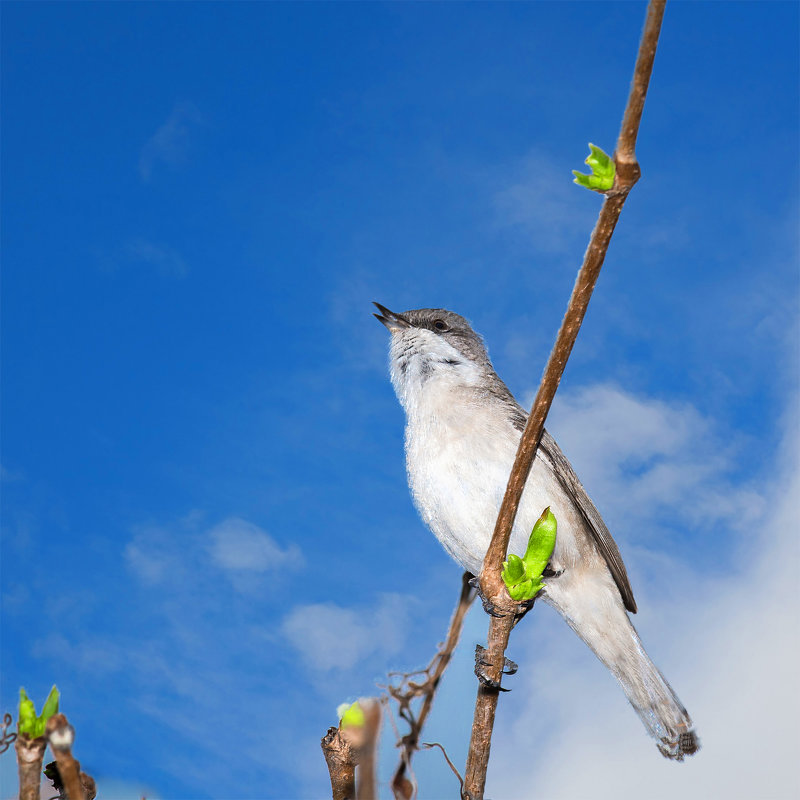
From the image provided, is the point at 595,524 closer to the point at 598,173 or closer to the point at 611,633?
the point at 611,633

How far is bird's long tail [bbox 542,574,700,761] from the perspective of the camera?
216 inches

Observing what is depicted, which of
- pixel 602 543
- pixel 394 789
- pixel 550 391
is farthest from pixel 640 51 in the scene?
pixel 602 543

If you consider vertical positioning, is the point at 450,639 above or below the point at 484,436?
below

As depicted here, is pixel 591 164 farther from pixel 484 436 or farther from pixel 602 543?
pixel 602 543

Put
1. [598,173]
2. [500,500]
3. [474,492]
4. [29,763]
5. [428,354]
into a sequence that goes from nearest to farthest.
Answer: [29,763]
[598,173]
[500,500]
[474,492]
[428,354]

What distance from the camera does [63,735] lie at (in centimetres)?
181

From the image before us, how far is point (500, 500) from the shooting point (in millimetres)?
5281

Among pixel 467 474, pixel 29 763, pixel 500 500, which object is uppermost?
pixel 467 474

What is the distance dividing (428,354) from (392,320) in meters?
0.56

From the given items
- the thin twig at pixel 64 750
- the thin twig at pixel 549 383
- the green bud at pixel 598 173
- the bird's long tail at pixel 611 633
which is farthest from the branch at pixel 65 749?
the bird's long tail at pixel 611 633

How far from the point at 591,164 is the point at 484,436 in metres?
3.14

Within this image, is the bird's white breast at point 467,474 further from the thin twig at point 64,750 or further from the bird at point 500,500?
the thin twig at point 64,750

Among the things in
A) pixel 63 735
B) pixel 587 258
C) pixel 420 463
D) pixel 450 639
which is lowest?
→ pixel 63 735

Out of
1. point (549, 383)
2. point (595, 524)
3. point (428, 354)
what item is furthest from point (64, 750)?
point (595, 524)
